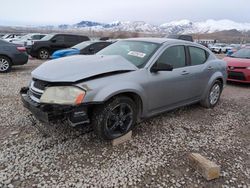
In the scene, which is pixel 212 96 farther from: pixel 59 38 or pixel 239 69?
pixel 59 38

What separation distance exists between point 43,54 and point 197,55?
11.1m

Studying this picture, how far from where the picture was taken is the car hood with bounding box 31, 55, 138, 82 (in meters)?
3.32

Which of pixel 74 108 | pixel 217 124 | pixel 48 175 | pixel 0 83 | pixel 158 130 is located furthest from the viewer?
pixel 0 83

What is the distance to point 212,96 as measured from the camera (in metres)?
5.68

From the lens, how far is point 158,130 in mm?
4273

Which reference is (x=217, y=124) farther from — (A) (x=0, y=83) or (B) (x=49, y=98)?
(A) (x=0, y=83)

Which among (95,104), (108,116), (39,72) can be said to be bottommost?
(108,116)

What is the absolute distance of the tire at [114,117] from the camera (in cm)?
339

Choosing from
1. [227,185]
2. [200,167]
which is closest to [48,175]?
[200,167]

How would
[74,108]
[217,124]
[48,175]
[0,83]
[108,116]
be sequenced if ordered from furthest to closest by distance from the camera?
[0,83]
[217,124]
[108,116]
[74,108]
[48,175]

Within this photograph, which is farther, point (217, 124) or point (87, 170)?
point (217, 124)

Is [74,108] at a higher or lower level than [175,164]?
higher

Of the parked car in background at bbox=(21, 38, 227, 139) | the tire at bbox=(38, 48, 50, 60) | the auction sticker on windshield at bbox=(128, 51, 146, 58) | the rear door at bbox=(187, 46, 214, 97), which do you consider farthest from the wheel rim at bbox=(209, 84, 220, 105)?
the tire at bbox=(38, 48, 50, 60)

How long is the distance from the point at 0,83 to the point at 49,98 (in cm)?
508
